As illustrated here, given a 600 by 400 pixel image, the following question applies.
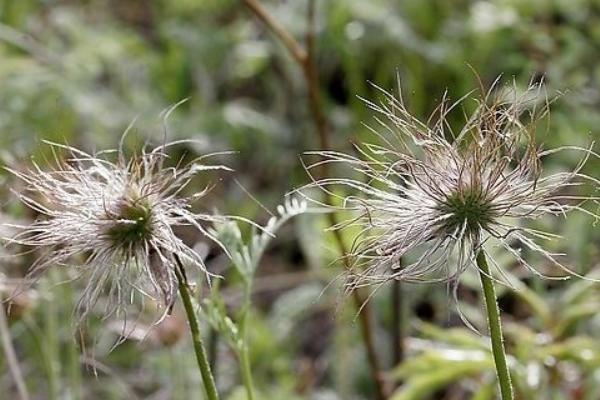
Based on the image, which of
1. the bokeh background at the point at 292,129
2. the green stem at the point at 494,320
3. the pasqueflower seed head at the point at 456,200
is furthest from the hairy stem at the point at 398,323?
the green stem at the point at 494,320

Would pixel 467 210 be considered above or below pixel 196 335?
above

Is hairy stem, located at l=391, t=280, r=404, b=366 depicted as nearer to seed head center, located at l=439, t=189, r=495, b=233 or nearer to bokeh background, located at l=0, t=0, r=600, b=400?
bokeh background, located at l=0, t=0, r=600, b=400

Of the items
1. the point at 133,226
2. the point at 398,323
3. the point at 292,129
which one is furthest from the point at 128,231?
the point at 292,129

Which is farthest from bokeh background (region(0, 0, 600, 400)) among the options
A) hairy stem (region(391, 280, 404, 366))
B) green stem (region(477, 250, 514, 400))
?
green stem (region(477, 250, 514, 400))

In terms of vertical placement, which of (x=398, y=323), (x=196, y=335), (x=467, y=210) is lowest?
(x=196, y=335)

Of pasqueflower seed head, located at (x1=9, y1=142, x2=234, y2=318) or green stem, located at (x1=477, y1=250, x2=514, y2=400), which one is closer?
green stem, located at (x1=477, y1=250, x2=514, y2=400)

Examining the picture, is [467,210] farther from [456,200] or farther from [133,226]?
[133,226]

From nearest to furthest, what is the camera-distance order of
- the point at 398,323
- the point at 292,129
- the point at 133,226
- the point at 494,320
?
the point at 494,320 → the point at 133,226 → the point at 398,323 → the point at 292,129

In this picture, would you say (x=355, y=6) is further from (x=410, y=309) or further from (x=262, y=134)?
(x=410, y=309)

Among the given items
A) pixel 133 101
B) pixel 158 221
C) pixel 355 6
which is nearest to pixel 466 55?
pixel 355 6

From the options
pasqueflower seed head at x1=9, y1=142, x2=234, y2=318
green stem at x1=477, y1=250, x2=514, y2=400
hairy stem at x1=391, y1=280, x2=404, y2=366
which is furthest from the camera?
hairy stem at x1=391, y1=280, x2=404, y2=366
